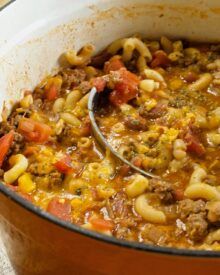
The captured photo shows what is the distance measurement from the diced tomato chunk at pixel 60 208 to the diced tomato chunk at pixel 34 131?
33 centimetres

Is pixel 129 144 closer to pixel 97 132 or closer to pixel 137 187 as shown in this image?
pixel 97 132

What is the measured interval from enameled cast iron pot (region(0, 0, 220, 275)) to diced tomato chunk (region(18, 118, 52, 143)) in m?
0.17

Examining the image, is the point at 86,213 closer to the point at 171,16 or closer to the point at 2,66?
the point at 2,66

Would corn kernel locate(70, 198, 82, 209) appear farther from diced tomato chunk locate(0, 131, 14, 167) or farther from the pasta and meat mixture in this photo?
diced tomato chunk locate(0, 131, 14, 167)

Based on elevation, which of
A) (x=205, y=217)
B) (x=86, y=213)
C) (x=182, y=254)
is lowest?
(x=205, y=217)

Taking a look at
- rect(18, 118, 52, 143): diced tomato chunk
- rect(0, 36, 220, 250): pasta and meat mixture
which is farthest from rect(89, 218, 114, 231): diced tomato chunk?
rect(18, 118, 52, 143): diced tomato chunk

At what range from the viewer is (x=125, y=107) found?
2.51 meters

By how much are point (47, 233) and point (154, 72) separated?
1215 millimetres

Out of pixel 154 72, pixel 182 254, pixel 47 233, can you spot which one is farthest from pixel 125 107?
pixel 182 254

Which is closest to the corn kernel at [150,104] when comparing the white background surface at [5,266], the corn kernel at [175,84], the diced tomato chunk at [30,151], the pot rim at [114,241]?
the corn kernel at [175,84]

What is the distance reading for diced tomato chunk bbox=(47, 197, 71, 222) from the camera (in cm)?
208

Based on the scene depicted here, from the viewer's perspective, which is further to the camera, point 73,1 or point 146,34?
point 146,34

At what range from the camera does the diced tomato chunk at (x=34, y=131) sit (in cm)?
236

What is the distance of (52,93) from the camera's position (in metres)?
2.58
